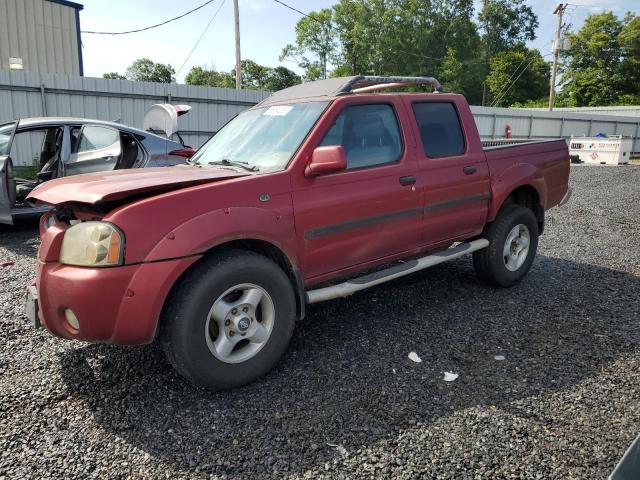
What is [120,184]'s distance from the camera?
3.05 m

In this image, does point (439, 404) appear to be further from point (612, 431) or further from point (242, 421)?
point (242, 421)

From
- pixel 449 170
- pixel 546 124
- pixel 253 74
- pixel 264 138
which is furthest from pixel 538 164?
pixel 253 74

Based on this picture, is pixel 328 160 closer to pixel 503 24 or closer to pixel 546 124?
pixel 546 124

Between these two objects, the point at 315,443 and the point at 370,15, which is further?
the point at 370,15

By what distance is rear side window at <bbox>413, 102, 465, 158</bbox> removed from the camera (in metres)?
4.30

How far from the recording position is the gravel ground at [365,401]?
2.49m

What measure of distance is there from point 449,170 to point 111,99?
11.4 m

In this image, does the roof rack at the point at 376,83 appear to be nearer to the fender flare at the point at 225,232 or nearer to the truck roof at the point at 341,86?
the truck roof at the point at 341,86

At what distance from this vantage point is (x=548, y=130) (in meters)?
27.1

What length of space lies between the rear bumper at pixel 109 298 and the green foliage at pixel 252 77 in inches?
2993

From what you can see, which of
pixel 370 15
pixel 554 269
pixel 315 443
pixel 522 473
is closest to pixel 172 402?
pixel 315 443

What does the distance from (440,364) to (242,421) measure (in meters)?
1.45

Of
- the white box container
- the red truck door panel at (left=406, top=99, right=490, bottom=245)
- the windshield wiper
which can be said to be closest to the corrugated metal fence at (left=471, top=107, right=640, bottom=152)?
the white box container

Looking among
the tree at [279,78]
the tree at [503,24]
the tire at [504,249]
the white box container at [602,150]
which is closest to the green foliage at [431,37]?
the tree at [503,24]
